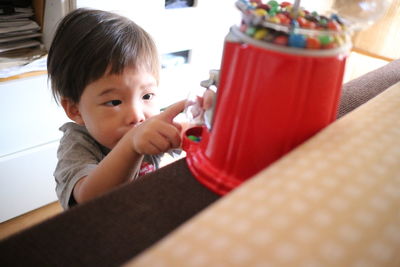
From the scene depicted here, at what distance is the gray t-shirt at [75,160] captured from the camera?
2.18ft

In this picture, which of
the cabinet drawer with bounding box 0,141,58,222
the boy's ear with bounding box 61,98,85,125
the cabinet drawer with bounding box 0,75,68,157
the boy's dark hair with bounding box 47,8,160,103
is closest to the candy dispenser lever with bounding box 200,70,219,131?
the boy's dark hair with bounding box 47,8,160,103

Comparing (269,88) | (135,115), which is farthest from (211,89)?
(135,115)

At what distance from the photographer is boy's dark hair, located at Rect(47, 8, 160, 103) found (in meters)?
0.74

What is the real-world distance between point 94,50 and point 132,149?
295 millimetres

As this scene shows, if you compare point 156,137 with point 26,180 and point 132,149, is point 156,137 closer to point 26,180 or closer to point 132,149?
point 132,149

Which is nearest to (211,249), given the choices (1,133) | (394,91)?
(394,91)

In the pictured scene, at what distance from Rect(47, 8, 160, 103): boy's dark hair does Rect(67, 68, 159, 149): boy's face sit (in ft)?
0.06

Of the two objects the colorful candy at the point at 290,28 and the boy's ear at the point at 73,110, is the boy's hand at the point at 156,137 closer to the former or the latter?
the colorful candy at the point at 290,28

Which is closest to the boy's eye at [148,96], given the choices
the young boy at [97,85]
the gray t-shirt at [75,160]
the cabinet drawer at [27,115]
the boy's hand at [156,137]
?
the young boy at [97,85]

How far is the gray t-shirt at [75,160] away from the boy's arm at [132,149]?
0.11 feet

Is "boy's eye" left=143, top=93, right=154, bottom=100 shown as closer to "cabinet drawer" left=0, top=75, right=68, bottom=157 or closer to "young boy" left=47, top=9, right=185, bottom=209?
"young boy" left=47, top=9, right=185, bottom=209

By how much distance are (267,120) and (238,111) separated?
0.11ft

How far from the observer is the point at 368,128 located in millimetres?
425

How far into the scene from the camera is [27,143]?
1.43 meters
